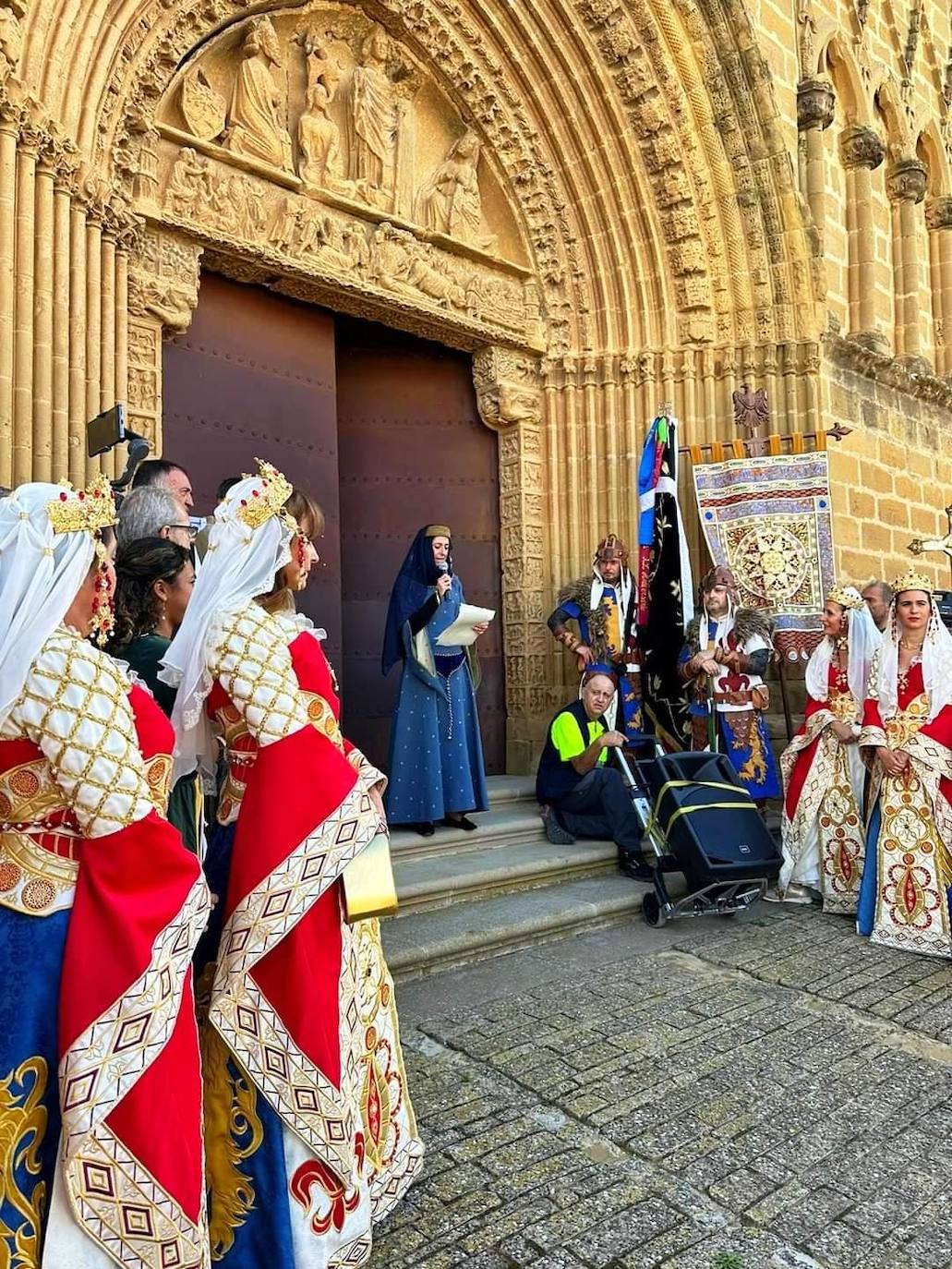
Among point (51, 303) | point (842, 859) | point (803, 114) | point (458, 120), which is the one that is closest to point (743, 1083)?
point (842, 859)

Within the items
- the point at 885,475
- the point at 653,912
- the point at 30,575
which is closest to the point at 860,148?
the point at 885,475

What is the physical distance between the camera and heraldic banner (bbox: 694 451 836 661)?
291 inches

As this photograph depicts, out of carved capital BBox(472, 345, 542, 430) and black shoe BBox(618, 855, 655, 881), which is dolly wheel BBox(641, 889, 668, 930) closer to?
black shoe BBox(618, 855, 655, 881)

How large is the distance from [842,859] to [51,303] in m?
5.35

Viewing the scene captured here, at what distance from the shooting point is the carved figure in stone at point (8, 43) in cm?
424

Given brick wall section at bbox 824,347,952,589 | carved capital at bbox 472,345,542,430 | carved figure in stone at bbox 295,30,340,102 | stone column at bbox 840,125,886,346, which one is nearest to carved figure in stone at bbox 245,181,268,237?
carved figure in stone at bbox 295,30,340,102

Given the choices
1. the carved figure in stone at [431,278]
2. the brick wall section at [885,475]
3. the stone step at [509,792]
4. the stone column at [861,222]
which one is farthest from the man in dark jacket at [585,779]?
the stone column at [861,222]

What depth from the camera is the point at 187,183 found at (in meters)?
5.72

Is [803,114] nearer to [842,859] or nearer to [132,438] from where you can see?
[842,859]

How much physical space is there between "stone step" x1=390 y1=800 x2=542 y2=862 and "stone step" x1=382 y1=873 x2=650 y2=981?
551 mm

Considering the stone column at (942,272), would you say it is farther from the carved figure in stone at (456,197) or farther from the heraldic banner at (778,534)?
the carved figure in stone at (456,197)

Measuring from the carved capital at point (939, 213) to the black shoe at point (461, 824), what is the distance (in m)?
9.43

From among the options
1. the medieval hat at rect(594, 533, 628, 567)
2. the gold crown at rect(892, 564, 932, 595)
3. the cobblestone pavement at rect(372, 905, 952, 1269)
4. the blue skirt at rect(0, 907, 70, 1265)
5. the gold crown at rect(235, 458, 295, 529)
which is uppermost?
the medieval hat at rect(594, 533, 628, 567)

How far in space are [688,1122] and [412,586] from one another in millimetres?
3653
